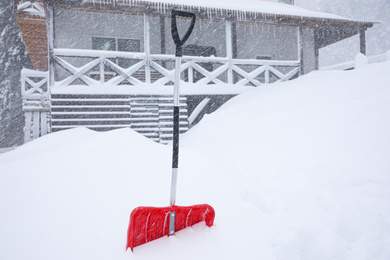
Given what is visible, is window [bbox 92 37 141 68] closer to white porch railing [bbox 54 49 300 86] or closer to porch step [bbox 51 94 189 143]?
white porch railing [bbox 54 49 300 86]

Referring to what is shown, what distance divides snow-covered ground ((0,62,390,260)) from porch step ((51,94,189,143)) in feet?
9.07

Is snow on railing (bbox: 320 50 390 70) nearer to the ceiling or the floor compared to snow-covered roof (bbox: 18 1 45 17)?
nearer to the floor

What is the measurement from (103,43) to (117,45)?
531mm

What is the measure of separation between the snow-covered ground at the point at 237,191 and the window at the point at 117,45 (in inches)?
268

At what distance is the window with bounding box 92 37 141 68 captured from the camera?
989 cm

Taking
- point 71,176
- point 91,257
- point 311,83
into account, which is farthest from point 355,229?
point 311,83

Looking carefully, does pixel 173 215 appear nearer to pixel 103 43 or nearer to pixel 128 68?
pixel 128 68

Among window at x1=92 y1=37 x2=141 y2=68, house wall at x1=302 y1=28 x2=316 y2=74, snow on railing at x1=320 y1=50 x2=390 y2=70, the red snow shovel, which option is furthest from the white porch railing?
the red snow shovel

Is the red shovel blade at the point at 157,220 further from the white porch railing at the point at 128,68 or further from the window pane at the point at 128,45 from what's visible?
the window pane at the point at 128,45

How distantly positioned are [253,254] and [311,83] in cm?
504

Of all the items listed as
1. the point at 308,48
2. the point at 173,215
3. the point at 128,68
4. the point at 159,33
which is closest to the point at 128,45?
the point at 159,33

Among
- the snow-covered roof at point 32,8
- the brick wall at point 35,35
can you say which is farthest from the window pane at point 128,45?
the snow-covered roof at point 32,8

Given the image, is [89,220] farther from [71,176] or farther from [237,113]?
[237,113]

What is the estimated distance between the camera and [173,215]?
2025 millimetres
